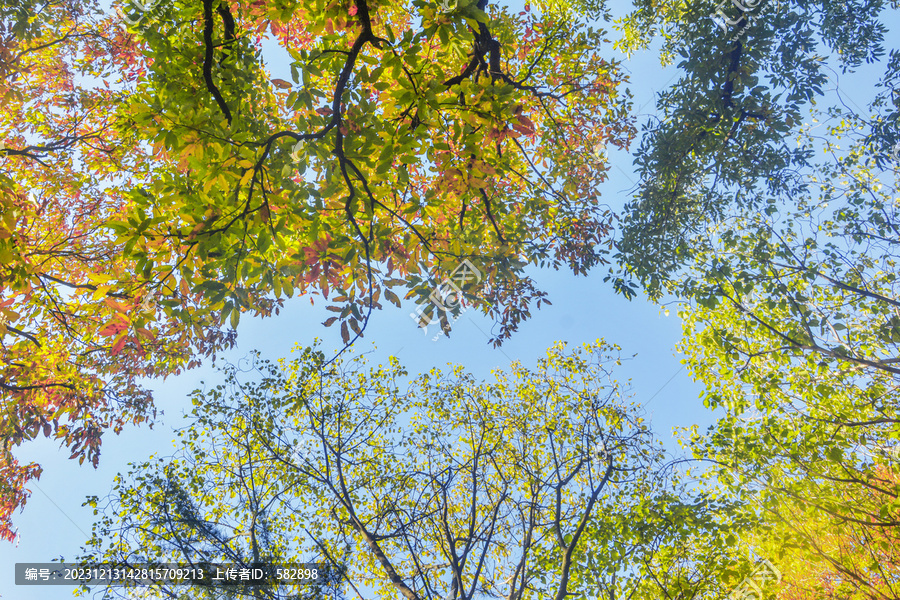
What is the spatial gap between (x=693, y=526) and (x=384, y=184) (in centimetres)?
630

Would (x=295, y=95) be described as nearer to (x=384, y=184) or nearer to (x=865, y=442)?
(x=384, y=184)

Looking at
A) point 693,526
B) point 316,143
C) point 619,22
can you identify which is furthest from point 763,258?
point 316,143

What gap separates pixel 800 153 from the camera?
6.37 metres
